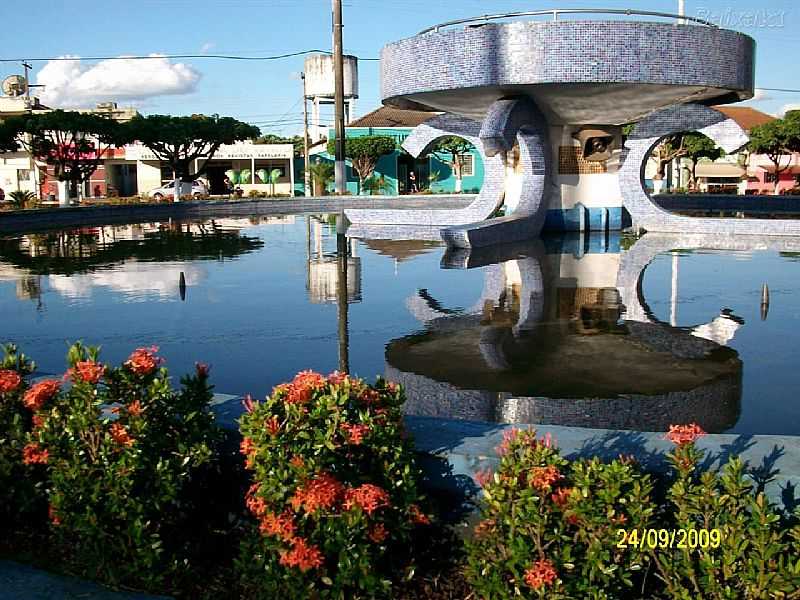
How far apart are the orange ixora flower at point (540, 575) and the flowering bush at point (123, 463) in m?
1.42

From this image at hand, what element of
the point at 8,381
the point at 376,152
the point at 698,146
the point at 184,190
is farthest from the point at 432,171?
the point at 8,381

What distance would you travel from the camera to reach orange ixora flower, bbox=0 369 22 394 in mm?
3904

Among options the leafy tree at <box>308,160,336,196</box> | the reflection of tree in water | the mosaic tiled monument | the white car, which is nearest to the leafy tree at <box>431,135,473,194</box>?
the leafy tree at <box>308,160,336,196</box>

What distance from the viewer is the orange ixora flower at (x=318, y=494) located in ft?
9.95

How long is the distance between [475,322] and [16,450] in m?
6.30

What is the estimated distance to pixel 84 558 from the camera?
347 centimetres

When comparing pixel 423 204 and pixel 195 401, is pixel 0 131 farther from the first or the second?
pixel 195 401

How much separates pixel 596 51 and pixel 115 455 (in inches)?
608

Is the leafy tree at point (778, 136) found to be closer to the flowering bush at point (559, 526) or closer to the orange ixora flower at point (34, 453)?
the flowering bush at point (559, 526)

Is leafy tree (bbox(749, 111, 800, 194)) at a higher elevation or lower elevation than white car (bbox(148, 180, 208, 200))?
higher

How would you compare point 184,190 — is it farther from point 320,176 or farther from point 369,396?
point 369,396

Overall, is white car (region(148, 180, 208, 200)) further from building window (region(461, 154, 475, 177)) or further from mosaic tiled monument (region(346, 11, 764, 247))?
mosaic tiled monument (region(346, 11, 764, 247))

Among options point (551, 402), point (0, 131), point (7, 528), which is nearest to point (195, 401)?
point (7, 528)
